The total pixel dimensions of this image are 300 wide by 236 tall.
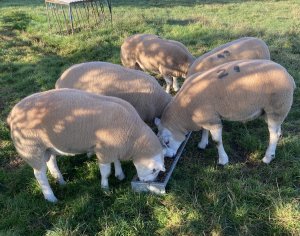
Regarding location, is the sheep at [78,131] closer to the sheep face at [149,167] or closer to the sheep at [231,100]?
the sheep face at [149,167]

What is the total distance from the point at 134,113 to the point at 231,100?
Answer: 1.38 metres

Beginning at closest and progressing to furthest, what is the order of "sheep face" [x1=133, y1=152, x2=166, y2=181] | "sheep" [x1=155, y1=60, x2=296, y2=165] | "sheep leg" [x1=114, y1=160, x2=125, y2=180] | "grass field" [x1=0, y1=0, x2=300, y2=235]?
"grass field" [x1=0, y1=0, x2=300, y2=235]
"sheep face" [x1=133, y1=152, x2=166, y2=181]
"sheep" [x1=155, y1=60, x2=296, y2=165]
"sheep leg" [x1=114, y1=160, x2=125, y2=180]

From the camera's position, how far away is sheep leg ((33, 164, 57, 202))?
469 cm

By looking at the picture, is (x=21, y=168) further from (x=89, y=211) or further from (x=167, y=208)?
(x=167, y=208)

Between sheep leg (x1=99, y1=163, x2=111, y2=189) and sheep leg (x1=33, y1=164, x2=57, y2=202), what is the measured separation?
2.21 feet

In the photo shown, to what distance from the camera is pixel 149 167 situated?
4828 millimetres

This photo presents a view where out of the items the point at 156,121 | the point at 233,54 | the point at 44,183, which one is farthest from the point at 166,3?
the point at 44,183

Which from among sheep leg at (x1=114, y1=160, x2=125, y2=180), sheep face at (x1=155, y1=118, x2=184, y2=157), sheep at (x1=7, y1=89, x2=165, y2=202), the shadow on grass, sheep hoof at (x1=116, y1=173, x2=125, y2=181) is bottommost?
the shadow on grass

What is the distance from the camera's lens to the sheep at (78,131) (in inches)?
175

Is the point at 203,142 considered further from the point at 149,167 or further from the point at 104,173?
the point at 104,173

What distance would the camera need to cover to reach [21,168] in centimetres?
548

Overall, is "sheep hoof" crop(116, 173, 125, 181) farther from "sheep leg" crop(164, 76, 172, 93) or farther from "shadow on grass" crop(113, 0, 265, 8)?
"shadow on grass" crop(113, 0, 265, 8)

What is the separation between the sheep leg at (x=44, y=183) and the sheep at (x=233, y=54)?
3415mm

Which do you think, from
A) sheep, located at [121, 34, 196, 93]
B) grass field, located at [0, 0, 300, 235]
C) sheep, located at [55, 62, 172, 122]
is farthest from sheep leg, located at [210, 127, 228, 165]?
sheep, located at [121, 34, 196, 93]
